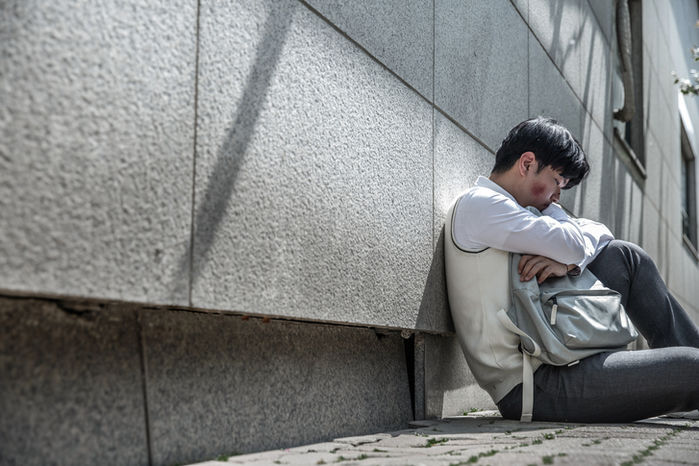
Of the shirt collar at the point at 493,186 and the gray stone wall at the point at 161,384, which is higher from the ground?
the shirt collar at the point at 493,186

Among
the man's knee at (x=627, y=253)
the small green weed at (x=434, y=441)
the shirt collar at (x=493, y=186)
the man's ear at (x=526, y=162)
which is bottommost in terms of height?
the small green weed at (x=434, y=441)

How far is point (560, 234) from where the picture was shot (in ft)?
10.8

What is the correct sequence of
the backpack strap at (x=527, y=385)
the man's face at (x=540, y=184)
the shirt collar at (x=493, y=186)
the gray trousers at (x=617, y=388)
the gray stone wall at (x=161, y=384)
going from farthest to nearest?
the man's face at (x=540, y=184)
the shirt collar at (x=493, y=186)
the backpack strap at (x=527, y=385)
the gray trousers at (x=617, y=388)
the gray stone wall at (x=161, y=384)

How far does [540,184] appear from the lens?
3.62 m

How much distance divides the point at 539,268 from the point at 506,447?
1117 millimetres

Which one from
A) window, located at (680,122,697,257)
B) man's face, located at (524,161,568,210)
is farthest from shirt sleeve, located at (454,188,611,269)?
window, located at (680,122,697,257)

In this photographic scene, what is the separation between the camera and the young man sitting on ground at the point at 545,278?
311 cm

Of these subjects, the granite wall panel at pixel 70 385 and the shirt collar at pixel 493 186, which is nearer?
the granite wall panel at pixel 70 385

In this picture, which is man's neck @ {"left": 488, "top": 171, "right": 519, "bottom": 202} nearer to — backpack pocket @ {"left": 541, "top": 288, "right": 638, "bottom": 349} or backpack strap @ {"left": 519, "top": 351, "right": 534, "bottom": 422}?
backpack pocket @ {"left": 541, "top": 288, "right": 638, "bottom": 349}

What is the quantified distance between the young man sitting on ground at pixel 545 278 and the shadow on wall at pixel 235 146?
4.31ft

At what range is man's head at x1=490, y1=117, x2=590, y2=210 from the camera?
3.58m

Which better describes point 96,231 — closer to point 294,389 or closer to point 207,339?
point 207,339

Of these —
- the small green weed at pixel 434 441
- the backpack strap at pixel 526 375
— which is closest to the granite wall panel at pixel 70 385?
the small green weed at pixel 434 441

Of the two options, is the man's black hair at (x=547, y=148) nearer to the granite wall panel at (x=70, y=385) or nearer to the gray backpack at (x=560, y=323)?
the gray backpack at (x=560, y=323)
